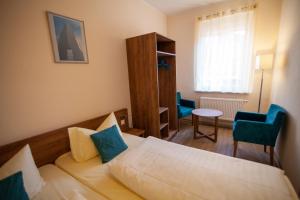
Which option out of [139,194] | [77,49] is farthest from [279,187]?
[77,49]

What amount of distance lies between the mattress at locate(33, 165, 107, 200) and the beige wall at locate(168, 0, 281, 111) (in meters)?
3.15

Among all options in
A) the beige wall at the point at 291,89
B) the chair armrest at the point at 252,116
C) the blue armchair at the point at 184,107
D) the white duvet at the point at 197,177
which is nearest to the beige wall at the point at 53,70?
the white duvet at the point at 197,177

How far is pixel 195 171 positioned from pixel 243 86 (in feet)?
8.78

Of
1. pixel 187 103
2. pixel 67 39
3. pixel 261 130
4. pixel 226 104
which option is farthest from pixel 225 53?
pixel 67 39

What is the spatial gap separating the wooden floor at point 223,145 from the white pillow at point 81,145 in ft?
5.83

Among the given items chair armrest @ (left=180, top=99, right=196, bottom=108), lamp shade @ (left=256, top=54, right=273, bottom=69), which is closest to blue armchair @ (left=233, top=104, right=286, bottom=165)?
lamp shade @ (left=256, top=54, right=273, bottom=69)

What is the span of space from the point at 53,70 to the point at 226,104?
132 inches

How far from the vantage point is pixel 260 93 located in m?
2.93

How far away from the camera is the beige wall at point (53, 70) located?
50.0 inches

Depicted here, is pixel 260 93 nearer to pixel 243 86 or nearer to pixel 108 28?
pixel 243 86

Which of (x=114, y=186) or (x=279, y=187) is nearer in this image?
(x=279, y=187)

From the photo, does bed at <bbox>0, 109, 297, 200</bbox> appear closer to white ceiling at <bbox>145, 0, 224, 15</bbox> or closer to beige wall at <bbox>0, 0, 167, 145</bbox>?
beige wall at <bbox>0, 0, 167, 145</bbox>

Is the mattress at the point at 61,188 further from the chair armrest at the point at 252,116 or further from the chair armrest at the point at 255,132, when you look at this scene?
the chair armrest at the point at 252,116

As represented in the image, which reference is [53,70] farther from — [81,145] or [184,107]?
[184,107]
